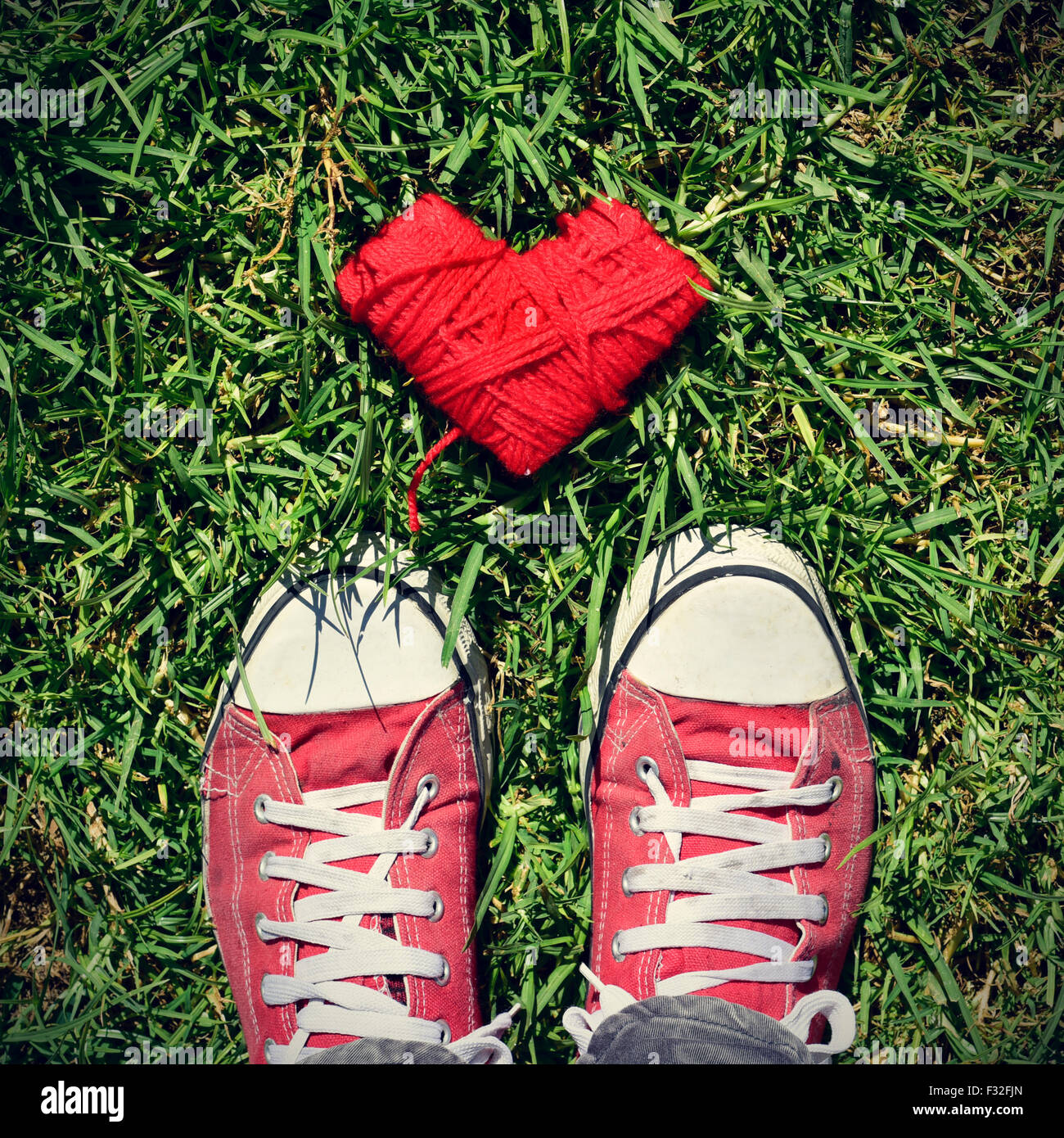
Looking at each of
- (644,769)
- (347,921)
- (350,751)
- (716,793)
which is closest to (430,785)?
(350,751)

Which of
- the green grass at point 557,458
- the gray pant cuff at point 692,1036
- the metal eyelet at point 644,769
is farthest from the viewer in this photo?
the metal eyelet at point 644,769

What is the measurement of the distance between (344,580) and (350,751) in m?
0.36

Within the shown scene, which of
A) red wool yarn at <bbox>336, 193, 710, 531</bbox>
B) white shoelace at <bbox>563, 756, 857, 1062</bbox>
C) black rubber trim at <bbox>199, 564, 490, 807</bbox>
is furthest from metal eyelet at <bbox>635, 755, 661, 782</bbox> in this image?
red wool yarn at <bbox>336, 193, 710, 531</bbox>

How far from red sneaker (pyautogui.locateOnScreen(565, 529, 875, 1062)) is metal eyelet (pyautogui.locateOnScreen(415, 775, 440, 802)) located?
310 millimetres

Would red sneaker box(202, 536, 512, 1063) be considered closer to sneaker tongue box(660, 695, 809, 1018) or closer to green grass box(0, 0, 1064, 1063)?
green grass box(0, 0, 1064, 1063)

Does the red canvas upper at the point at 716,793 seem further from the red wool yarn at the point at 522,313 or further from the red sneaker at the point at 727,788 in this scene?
the red wool yarn at the point at 522,313

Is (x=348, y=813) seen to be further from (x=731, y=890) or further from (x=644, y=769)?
(x=731, y=890)

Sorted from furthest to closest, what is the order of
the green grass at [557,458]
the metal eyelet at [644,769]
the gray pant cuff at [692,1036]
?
the metal eyelet at [644,769], the green grass at [557,458], the gray pant cuff at [692,1036]

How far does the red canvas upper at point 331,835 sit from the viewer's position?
1.74 meters

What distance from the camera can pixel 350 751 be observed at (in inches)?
68.6

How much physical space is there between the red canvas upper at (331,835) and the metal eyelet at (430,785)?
0.01 meters

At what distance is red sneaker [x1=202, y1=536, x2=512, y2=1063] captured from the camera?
1717mm

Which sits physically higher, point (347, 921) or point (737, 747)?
point (737, 747)

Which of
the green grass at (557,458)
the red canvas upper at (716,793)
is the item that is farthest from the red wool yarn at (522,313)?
the red canvas upper at (716,793)
